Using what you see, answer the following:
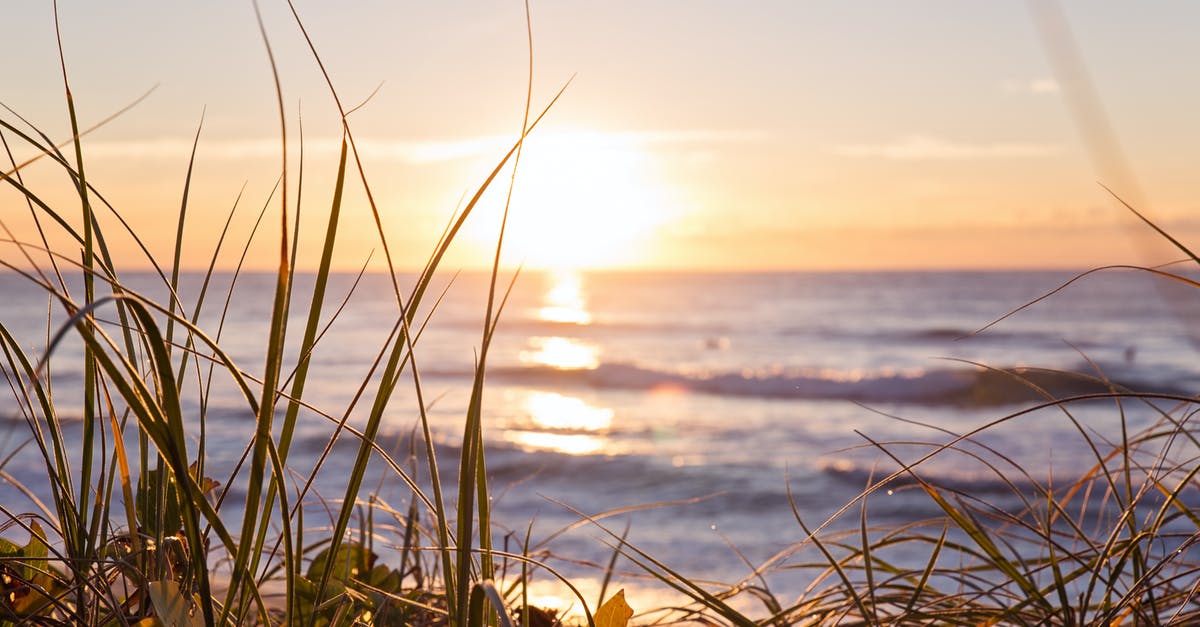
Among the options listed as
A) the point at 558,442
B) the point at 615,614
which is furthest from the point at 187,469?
the point at 558,442

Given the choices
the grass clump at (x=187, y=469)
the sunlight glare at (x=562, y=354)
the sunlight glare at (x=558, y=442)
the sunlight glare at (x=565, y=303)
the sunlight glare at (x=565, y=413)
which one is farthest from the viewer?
the sunlight glare at (x=565, y=303)

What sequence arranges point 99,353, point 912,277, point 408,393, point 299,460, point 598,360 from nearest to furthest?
point 99,353, point 299,460, point 408,393, point 598,360, point 912,277

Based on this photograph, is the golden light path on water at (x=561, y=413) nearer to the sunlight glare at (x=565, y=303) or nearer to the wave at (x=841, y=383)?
the wave at (x=841, y=383)

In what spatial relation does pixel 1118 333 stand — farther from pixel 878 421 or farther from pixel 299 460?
pixel 299 460

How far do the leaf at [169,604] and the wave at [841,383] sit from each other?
37.8 ft

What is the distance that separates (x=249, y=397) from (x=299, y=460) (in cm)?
626

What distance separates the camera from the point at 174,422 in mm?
731

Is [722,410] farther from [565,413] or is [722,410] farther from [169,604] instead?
[169,604]

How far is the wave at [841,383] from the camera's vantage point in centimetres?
1252

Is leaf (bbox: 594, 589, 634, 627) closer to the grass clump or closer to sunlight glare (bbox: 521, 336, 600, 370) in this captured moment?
the grass clump

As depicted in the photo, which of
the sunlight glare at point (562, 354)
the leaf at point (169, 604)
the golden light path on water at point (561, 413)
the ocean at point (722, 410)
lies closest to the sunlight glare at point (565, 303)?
the ocean at point (722, 410)

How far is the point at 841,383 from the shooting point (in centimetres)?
1370

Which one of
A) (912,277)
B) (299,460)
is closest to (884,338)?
(299,460)

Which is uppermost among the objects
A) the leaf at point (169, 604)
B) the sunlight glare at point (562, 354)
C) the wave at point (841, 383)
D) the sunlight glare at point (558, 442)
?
the leaf at point (169, 604)
